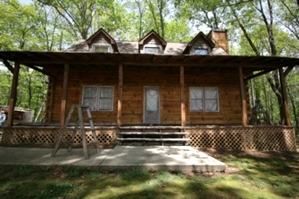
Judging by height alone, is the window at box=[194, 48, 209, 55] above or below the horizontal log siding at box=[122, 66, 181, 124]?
above

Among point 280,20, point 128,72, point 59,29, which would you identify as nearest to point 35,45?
point 59,29

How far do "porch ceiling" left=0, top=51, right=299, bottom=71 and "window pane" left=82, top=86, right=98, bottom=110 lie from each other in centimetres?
242

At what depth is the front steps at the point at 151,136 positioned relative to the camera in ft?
24.4

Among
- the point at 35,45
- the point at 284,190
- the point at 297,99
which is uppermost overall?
the point at 35,45

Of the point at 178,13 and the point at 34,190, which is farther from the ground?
the point at 178,13

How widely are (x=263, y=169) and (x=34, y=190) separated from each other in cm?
585

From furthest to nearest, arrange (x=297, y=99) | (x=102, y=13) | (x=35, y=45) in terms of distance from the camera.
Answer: (x=297, y=99) < (x=35, y=45) < (x=102, y=13)

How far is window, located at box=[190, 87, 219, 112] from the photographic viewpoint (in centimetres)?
1067

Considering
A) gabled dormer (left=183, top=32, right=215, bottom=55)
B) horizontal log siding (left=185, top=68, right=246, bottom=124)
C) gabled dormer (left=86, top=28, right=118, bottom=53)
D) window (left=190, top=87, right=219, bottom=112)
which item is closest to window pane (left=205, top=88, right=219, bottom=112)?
window (left=190, top=87, right=219, bottom=112)

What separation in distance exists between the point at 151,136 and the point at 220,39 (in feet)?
32.7

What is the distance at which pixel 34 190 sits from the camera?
3318 mm

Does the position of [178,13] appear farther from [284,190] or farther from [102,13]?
[284,190]

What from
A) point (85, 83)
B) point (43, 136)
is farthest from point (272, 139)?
point (43, 136)

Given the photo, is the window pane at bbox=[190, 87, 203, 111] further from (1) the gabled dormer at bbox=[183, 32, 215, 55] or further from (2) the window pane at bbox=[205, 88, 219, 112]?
(1) the gabled dormer at bbox=[183, 32, 215, 55]
